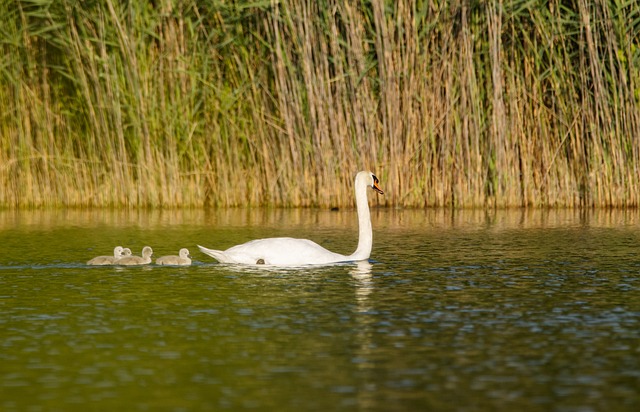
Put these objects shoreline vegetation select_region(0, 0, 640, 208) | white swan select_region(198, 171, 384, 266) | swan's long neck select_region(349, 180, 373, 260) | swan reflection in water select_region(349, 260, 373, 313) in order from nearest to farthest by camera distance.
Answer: swan reflection in water select_region(349, 260, 373, 313)
white swan select_region(198, 171, 384, 266)
swan's long neck select_region(349, 180, 373, 260)
shoreline vegetation select_region(0, 0, 640, 208)

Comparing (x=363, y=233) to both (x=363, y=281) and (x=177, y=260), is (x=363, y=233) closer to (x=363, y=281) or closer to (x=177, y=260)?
(x=363, y=281)

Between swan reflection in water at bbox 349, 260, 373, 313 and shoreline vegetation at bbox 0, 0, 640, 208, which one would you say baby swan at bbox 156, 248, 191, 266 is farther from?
shoreline vegetation at bbox 0, 0, 640, 208

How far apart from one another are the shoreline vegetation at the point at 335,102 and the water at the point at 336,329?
4.36 meters

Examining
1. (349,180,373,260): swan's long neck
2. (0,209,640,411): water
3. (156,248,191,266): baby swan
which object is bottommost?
(0,209,640,411): water

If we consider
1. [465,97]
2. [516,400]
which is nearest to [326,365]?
[516,400]

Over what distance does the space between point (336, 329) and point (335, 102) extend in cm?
1101

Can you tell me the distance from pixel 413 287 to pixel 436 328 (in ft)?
6.73

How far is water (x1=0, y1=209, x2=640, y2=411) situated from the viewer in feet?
20.5

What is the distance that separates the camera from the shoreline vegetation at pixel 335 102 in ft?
60.1

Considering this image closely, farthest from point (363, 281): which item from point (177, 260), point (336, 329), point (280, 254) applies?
point (336, 329)

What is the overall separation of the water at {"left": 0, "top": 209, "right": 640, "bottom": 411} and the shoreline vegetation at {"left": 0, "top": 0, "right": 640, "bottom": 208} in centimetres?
436

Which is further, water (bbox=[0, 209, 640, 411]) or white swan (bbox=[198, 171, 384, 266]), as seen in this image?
white swan (bbox=[198, 171, 384, 266])

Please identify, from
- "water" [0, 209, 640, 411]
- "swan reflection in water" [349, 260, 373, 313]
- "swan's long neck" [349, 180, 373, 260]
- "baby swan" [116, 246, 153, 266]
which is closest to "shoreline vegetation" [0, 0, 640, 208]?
"water" [0, 209, 640, 411]

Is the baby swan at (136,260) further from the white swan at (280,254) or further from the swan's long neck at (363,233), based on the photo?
the swan's long neck at (363,233)
